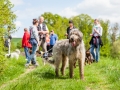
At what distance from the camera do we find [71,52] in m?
10.1

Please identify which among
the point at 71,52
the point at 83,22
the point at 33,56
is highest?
the point at 83,22

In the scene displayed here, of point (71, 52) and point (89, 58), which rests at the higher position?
point (71, 52)

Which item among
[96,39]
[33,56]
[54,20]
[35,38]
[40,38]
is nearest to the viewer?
[35,38]

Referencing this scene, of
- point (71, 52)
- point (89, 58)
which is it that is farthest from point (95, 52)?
point (71, 52)

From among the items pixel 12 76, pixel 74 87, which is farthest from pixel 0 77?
pixel 74 87

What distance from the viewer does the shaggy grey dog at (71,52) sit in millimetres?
9672

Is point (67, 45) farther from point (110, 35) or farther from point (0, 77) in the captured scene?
point (110, 35)

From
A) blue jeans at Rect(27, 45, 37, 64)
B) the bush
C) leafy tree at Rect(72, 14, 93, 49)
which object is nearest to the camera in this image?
blue jeans at Rect(27, 45, 37, 64)

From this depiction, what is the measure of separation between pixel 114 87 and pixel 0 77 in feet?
16.4

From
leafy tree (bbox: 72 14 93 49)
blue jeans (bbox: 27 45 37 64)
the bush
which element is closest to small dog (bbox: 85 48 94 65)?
blue jeans (bbox: 27 45 37 64)

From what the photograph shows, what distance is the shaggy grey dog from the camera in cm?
967

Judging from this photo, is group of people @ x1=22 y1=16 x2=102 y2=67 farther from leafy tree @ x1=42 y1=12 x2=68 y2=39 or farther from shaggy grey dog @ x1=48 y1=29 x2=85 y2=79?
leafy tree @ x1=42 y1=12 x2=68 y2=39

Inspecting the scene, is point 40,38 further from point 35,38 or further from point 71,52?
point 71,52

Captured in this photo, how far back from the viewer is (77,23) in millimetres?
60250
